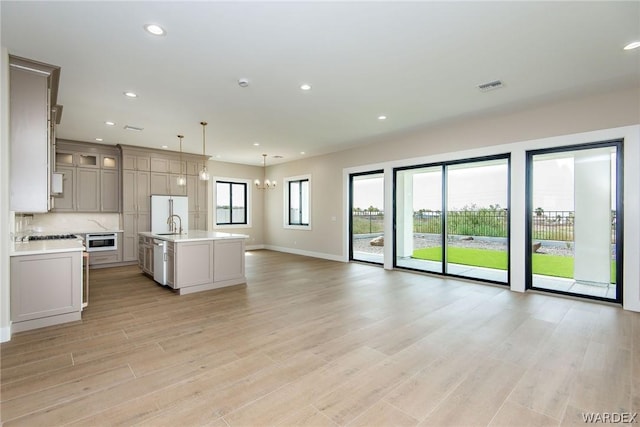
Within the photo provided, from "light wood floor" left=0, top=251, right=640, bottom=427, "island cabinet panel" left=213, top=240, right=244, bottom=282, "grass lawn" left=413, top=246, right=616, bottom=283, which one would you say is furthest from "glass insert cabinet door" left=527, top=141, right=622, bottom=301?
"island cabinet panel" left=213, top=240, right=244, bottom=282

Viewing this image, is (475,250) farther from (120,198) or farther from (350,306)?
(120,198)

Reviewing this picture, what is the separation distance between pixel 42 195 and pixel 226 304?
2.53m

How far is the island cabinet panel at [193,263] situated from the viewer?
15.8 feet

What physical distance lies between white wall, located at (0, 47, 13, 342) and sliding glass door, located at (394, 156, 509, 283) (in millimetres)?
6234

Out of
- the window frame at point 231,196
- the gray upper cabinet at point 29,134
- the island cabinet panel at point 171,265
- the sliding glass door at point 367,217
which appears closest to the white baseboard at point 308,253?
the sliding glass door at point 367,217

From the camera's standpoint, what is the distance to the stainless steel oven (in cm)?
691

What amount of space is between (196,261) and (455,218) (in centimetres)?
484

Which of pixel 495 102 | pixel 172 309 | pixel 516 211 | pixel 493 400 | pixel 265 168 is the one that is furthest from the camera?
pixel 265 168

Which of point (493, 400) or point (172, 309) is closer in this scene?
point (493, 400)

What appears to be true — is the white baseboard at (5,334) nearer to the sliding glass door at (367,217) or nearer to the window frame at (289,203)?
the sliding glass door at (367,217)

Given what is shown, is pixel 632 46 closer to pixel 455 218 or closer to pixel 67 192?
pixel 455 218

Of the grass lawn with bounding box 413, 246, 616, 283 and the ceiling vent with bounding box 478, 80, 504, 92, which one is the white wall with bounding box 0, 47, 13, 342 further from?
the grass lawn with bounding box 413, 246, 616, 283

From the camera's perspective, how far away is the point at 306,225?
9273 millimetres

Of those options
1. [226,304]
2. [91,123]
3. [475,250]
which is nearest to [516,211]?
[475,250]
